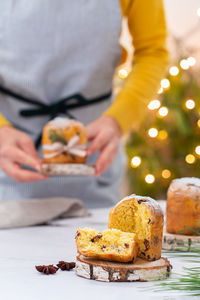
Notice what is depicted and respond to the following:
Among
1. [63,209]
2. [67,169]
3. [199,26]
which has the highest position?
[199,26]

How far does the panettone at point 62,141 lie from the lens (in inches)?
42.7

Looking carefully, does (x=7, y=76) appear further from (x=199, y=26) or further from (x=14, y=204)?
(x=199, y=26)

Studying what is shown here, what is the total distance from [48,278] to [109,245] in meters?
0.09

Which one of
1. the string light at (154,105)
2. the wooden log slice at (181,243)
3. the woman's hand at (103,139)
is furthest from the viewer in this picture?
the string light at (154,105)

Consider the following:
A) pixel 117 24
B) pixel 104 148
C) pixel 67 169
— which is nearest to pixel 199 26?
pixel 117 24

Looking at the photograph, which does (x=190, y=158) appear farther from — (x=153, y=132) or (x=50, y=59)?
(x=50, y=59)

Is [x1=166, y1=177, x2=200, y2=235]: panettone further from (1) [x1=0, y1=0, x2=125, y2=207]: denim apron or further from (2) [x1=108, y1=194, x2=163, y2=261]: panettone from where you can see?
(1) [x1=0, y1=0, x2=125, y2=207]: denim apron

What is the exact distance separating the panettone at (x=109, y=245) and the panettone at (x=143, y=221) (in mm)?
22

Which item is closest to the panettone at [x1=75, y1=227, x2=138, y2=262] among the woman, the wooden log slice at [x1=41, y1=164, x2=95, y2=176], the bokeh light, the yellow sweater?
the wooden log slice at [x1=41, y1=164, x2=95, y2=176]

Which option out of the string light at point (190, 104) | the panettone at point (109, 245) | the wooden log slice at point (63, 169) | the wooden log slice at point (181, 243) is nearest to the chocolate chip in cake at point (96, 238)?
the panettone at point (109, 245)

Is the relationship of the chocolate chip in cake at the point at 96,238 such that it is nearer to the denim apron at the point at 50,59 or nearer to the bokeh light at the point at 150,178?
the denim apron at the point at 50,59

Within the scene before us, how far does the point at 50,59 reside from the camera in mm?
1258

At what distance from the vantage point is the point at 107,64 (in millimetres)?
1330

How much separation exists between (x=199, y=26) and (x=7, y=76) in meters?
2.15
